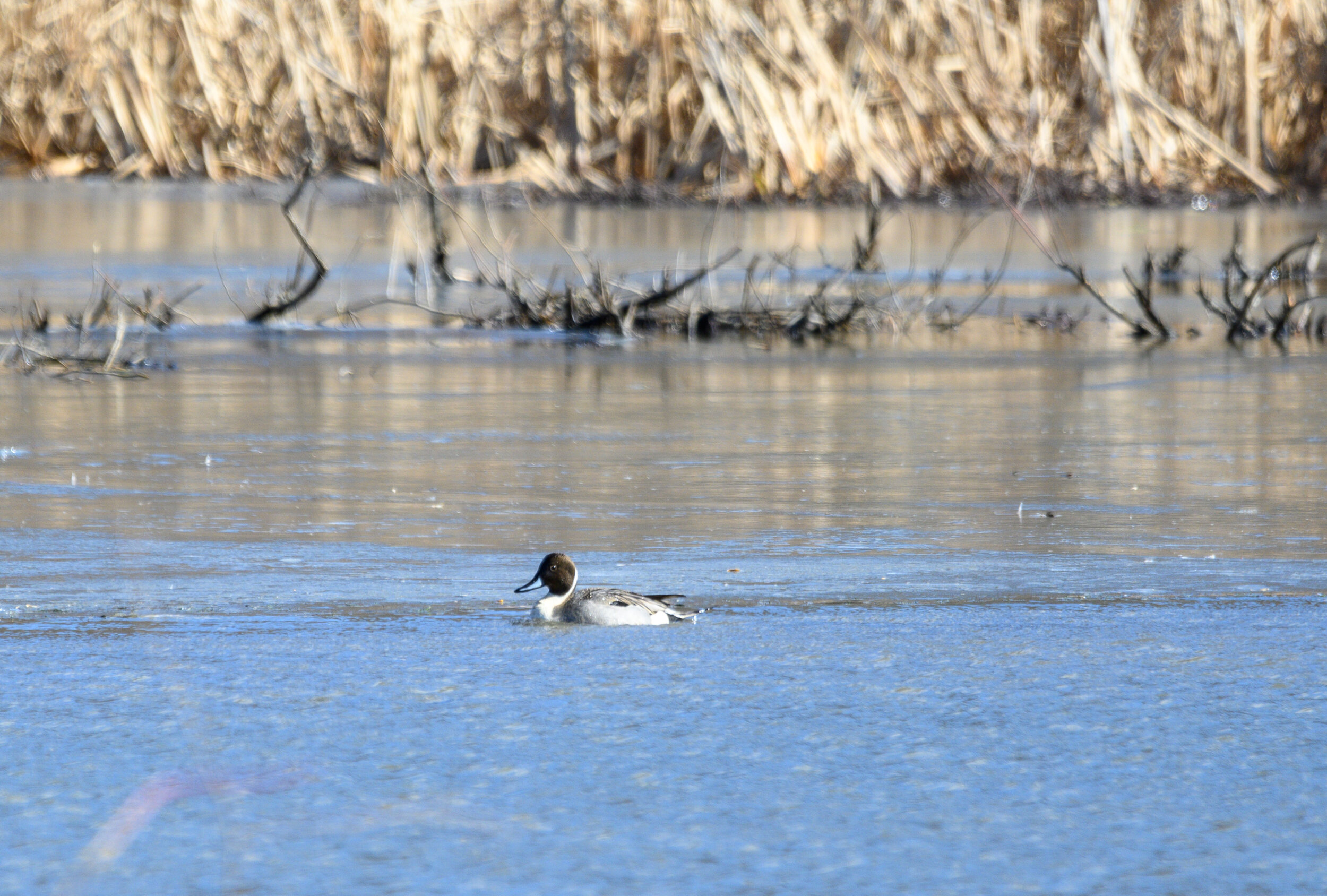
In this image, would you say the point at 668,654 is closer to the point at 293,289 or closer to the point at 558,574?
the point at 558,574

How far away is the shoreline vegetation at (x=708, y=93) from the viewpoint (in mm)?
18094

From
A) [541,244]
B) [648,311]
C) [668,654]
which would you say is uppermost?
[541,244]

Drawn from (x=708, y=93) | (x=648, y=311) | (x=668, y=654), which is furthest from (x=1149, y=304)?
(x=708, y=93)

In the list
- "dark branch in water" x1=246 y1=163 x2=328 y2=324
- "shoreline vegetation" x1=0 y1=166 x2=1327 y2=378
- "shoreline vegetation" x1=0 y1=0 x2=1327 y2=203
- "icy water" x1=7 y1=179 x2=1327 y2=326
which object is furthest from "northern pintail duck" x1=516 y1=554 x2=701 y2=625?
"shoreline vegetation" x1=0 y1=0 x2=1327 y2=203

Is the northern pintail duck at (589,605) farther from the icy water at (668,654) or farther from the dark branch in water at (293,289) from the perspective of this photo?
the dark branch in water at (293,289)

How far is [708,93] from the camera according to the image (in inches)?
691

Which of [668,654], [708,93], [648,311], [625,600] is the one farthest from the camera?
[708,93]

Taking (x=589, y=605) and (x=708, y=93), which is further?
(x=708, y=93)

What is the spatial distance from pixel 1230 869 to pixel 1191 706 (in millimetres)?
794

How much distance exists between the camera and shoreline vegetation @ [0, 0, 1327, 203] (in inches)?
712

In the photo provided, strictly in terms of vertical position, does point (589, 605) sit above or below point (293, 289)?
below

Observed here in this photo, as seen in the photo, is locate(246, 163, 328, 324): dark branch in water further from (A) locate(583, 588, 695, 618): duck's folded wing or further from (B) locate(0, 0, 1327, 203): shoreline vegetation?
(B) locate(0, 0, 1327, 203): shoreline vegetation

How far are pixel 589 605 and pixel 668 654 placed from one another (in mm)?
245

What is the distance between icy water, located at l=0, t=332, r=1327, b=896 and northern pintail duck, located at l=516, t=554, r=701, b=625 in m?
0.05
